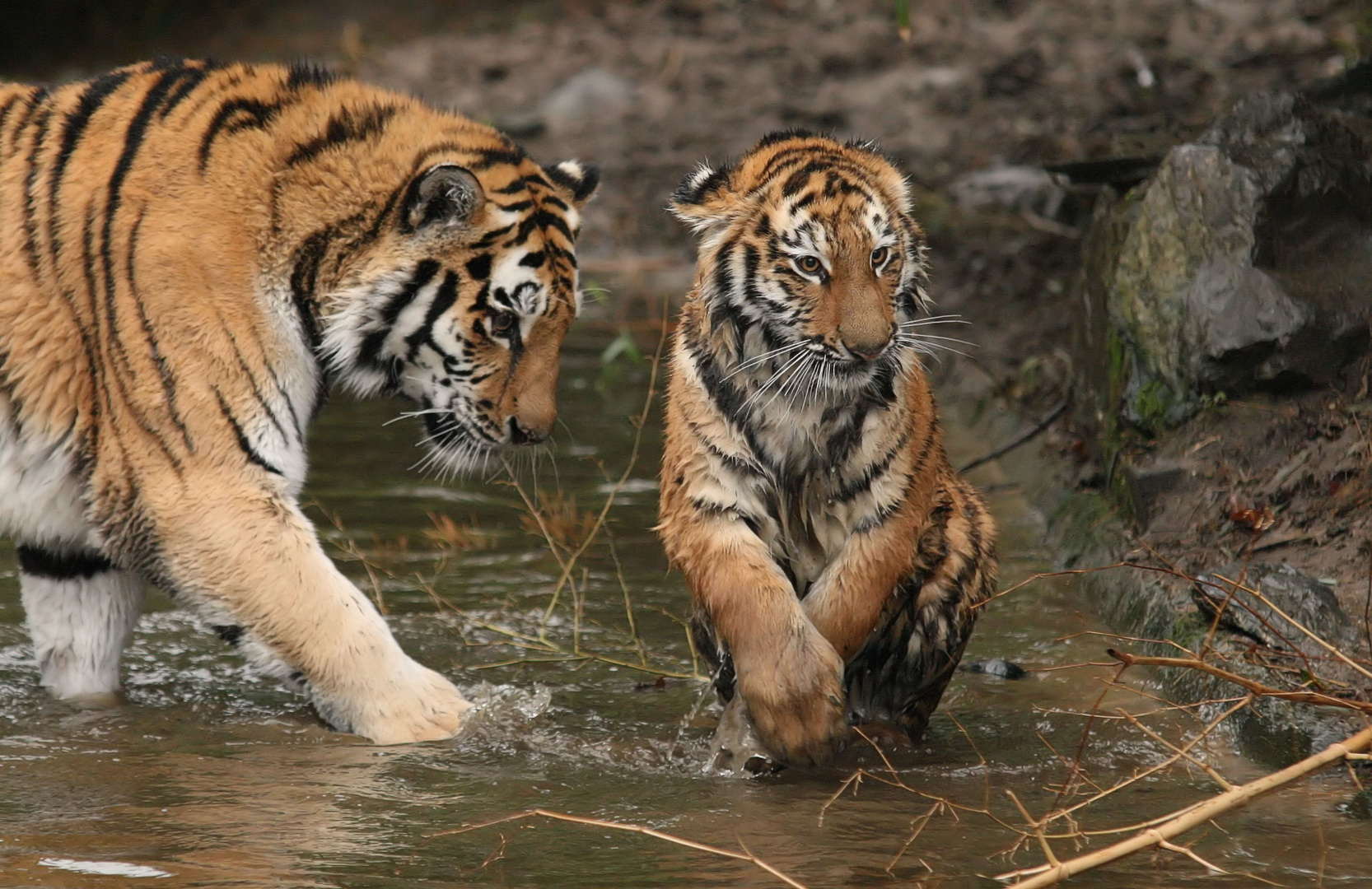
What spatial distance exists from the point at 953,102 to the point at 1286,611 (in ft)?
23.5

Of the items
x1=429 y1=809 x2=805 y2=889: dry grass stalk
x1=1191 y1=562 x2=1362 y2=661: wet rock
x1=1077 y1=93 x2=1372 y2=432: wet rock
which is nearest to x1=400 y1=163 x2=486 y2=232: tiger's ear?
x1=429 y1=809 x2=805 y2=889: dry grass stalk

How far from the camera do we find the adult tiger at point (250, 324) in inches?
167

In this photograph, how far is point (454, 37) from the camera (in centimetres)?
1383

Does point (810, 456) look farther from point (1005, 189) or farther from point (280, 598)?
point (1005, 189)

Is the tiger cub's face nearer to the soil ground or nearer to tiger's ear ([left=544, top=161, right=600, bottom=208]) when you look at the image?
tiger's ear ([left=544, top=161, right=600, bottom=208])

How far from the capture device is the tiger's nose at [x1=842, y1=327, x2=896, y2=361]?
3.79 meters

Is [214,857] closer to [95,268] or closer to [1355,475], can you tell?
[95,268]

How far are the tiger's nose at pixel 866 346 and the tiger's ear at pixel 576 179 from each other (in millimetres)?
1253

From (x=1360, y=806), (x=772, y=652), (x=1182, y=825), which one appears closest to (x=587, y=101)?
(x=772, y=652)

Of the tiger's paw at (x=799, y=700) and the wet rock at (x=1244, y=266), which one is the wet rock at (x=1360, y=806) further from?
the wet rock at (x=1244, y=266)

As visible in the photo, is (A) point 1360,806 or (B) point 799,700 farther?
(B) point 799,700

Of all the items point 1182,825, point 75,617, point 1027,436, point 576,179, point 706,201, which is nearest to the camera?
point 1182,825

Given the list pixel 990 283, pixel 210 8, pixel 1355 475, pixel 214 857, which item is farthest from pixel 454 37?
pixel 214 857

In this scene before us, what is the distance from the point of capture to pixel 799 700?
3830mm
